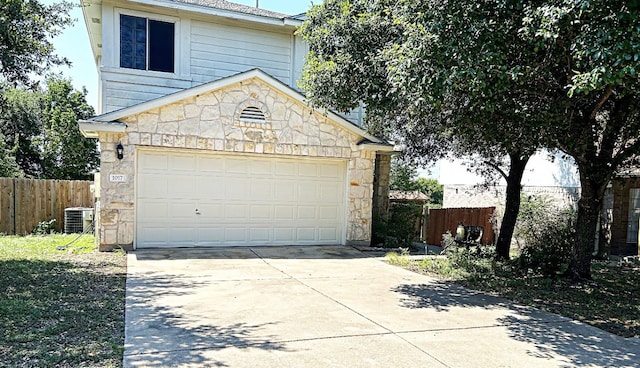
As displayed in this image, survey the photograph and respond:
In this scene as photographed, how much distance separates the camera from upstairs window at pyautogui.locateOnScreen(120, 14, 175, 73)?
11.9 m

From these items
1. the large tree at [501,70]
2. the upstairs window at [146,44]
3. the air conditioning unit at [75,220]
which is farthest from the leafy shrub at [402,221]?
the air conditioning unit at [75,220]

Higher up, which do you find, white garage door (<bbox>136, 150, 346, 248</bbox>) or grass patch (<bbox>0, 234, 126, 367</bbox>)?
white garage door (<bbox>136, 150, 346, 248</bbox>)

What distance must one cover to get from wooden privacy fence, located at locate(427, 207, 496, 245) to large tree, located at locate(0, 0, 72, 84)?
40.5 ft

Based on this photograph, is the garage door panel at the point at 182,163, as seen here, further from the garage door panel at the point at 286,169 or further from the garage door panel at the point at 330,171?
the garage door panel at the point at 330,171

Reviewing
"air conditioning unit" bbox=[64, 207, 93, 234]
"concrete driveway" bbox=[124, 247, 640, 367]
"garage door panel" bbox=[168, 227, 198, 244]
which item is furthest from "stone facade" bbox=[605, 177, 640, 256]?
"air conditioning unit" bbox=[64, 207, 93, 234]

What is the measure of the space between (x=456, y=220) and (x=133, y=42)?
11509 mm

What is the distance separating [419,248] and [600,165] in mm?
5992

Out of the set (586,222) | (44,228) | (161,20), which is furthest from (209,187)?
(586,222)

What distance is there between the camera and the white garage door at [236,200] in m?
10.6

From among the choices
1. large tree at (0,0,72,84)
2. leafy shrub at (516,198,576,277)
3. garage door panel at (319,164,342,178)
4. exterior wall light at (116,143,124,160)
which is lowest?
leafy shrub at (516,198,576,277)

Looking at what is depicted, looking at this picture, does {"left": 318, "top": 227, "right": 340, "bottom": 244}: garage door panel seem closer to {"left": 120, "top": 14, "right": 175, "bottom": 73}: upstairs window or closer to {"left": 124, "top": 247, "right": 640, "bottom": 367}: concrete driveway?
{"left": 124, "top": 247, "right": 640, "bottom": 367}: concrete driveway

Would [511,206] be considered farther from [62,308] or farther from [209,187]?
[62,308]

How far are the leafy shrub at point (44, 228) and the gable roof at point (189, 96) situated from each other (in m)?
5.30

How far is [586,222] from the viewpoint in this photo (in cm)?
823
